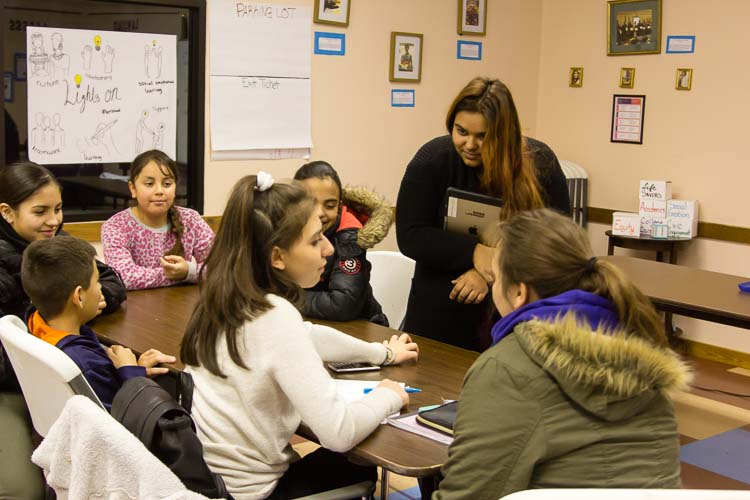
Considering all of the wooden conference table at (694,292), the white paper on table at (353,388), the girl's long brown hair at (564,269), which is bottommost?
the white paper on table at (353,388)

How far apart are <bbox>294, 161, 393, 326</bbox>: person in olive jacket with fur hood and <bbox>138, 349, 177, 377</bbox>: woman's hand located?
0.52 m

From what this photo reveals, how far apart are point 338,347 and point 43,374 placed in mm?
682

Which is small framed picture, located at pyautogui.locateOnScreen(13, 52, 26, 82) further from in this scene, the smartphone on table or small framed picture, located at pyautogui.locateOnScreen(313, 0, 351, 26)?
the smartphone on table

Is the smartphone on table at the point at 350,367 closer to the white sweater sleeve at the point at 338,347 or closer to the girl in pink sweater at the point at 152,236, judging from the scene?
the white sweater sleeve at the point at 338,347

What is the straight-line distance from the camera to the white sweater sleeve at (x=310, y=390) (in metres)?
1.74

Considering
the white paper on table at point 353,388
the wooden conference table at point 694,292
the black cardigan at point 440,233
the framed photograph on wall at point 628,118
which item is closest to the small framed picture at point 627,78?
the framed photograph on wall at point 628,118

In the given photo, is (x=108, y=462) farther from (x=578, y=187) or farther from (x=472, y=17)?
(x=578, y=187)

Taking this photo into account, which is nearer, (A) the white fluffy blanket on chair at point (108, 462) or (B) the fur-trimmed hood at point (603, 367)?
(B) the fur-trimmed hood at point (603, 367)

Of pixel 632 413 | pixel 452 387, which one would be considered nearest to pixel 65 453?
pixel 452 387

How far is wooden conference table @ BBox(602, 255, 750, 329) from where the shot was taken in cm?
297

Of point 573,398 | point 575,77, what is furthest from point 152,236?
point 575,77

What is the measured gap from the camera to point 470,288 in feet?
8.64

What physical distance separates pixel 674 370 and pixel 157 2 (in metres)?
3.53

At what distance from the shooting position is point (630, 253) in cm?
567
